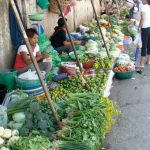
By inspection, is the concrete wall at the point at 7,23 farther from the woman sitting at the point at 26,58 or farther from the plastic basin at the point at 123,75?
the plastic basin at the point at 123,75

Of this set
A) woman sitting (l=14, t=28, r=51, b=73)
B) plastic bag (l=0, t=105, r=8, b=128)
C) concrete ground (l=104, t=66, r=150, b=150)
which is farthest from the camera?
woman sitting (l=14, t=28, r=51, b=73)

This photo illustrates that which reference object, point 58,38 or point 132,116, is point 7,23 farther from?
point 132,116

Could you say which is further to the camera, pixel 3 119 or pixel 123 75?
pixel 123 75

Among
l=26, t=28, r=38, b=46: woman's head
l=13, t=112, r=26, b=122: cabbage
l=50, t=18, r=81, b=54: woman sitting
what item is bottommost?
l=50, t=18, r=81, b=54: woman sitting

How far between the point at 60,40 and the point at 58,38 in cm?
7

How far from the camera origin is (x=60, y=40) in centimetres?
923

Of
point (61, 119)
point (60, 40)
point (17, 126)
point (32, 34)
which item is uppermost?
point (32, 34)

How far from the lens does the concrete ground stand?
5691 millimetres

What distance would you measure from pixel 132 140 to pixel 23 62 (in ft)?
8.45

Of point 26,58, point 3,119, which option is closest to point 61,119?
point 3,119

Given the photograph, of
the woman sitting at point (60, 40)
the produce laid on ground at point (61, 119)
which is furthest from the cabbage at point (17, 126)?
the woman sitting at point (60, 40)

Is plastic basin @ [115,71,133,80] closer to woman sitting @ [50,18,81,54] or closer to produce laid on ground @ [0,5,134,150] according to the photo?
woman sitting @ [50,18,81,54]

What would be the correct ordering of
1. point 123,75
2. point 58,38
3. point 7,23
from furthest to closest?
point 58,38
point 123,75
point 7,23

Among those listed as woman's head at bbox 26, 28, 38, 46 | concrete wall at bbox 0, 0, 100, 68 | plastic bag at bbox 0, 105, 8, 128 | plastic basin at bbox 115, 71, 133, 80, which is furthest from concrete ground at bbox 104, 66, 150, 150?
concrete wall at bbox 0, 0, 100, 68
